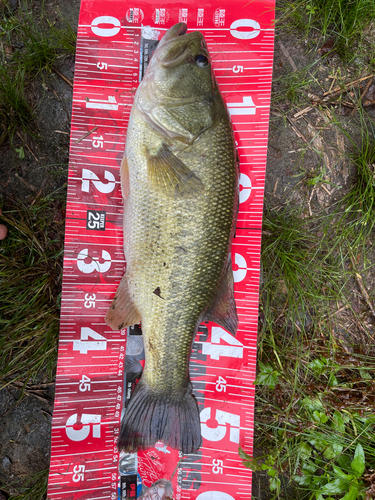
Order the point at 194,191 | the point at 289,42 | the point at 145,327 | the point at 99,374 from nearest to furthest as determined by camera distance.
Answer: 1. the point at 194,191
2. the point at 145,327
3. the point at 99,374
4. the point at 289,42

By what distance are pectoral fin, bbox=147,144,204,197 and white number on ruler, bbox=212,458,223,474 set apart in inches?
84.6

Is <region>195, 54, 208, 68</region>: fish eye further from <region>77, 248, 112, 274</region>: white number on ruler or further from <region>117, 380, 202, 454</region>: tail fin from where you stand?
<region>117, 380, 202, 454</region>: tail fin

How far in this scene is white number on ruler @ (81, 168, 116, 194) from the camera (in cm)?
247

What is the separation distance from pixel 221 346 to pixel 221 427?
2.14ft

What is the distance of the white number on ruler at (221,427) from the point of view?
8.06 feet

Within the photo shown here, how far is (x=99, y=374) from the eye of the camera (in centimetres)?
244

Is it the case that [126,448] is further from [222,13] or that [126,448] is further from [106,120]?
[222,13]

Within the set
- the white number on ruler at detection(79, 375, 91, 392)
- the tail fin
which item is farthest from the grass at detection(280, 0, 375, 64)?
the white number on ruler at detection(79, 375, 91, 392)

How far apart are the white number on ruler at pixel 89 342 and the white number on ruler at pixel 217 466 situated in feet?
4.23

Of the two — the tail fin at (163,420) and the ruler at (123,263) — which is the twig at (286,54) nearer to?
the ruler at (123,263)

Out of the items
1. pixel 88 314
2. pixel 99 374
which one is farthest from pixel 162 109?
pixel 99 374

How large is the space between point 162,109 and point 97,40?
42.8 inches

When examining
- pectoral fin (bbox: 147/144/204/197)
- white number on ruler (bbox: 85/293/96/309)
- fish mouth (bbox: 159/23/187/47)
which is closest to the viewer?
pectoral fin (bbox: 147/144/204/197)

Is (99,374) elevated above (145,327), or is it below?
below
